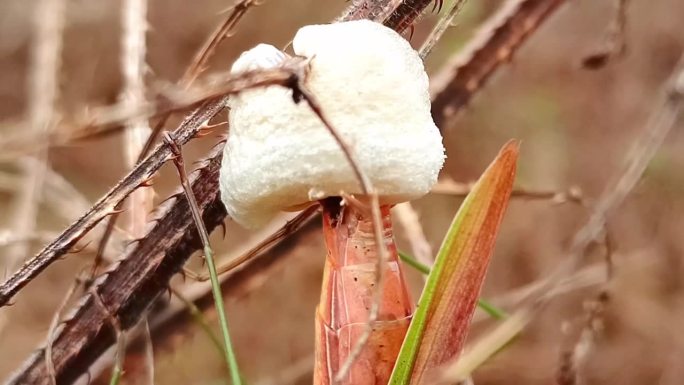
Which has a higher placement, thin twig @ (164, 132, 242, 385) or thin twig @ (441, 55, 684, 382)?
thin twig @ (164, 132, 242, 385)

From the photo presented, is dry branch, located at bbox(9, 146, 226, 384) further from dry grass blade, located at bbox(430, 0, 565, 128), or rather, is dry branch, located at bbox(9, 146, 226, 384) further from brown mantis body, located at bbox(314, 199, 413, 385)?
dry grass blade, located at bbox(430, 0, 565, 128)

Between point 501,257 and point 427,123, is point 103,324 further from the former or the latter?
point 501,257

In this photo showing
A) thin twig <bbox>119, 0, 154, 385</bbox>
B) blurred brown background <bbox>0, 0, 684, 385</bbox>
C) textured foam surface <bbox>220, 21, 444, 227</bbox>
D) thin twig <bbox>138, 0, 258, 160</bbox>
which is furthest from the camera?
blurred brown background <bbox>0, 0, 684, 385</bbox>

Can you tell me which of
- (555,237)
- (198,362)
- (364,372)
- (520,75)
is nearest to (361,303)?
(364,372)

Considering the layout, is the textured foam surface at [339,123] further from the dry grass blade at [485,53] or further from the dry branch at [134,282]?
the dry grass blade at [485,53]

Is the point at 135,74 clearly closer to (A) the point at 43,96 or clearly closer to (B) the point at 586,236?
(A) the point at 43,96

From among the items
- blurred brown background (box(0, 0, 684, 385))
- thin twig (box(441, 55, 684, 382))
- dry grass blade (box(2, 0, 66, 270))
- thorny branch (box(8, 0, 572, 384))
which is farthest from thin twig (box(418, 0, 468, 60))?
blurred brown background (box(0, 0, 684, 385))
